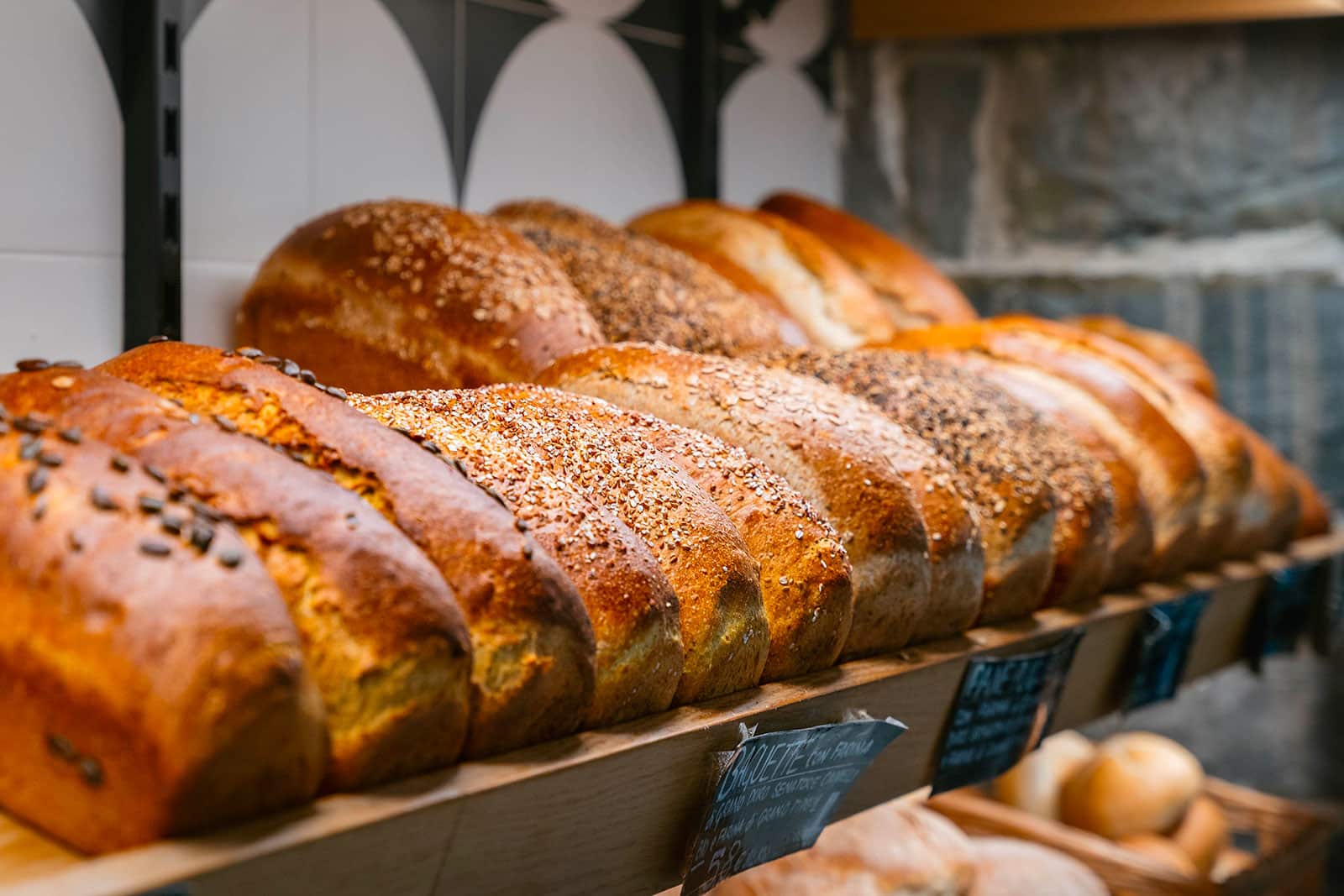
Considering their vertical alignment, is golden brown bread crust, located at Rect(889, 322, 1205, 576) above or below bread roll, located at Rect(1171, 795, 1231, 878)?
above

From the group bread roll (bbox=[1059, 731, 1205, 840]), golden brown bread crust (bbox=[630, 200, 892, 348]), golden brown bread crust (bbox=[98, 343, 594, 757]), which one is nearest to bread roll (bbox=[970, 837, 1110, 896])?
bread roll (bbox=[1059, 731, 1205, 840])

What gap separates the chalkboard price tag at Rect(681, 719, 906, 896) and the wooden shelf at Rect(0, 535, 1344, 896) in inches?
0.8

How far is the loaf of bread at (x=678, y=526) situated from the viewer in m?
1.05

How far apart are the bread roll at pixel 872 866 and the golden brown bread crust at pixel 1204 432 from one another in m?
0.61

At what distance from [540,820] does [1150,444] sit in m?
1.36

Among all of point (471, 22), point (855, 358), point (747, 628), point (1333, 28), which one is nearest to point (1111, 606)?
point (855, 358)

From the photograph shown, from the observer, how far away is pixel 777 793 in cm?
108

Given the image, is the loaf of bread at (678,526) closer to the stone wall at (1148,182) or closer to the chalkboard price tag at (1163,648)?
the chalkboard price tag at (1163,648)

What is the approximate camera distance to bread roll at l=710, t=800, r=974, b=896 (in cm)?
175

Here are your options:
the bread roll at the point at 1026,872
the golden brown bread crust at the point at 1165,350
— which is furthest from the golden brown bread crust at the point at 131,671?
the golden brown bread crust at the point at 1165,350

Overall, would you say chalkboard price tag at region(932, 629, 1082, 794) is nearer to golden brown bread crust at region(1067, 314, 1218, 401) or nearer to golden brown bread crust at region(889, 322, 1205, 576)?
golden brown bread crust at region(889, 322, 1205, 576)

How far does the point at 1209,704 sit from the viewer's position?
3.10 metres

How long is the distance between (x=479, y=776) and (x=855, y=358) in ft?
3.14

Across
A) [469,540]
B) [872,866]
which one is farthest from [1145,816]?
[469,540]
